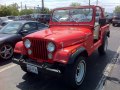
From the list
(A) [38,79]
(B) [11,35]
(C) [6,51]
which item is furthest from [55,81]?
(B) [11,35]

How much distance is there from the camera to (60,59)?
14.2 ft

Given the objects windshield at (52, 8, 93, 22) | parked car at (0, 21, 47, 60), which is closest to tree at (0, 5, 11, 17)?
parked car at (0, 21, 47, 60)

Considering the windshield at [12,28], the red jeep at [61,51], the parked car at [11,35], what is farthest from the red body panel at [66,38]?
the windshield at [12,28]

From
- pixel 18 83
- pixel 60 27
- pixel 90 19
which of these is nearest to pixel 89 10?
pixel 90 19

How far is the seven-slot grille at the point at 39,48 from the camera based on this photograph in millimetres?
4629

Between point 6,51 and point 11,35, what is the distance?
668mm

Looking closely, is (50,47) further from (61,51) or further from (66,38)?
(66,38)

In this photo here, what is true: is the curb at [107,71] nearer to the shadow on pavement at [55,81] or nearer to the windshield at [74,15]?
the shadow on pavement at [55,81]

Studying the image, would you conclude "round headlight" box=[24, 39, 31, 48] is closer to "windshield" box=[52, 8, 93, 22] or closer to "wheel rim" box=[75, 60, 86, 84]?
"wheel rim" box=[75, 60, 86, 84]

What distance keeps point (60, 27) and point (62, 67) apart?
214cm

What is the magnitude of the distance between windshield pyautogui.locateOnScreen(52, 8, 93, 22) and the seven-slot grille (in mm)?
1894

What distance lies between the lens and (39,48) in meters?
4.71

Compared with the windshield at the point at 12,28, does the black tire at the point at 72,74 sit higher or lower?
lower

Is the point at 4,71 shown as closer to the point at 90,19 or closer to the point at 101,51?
the point at 90,19
